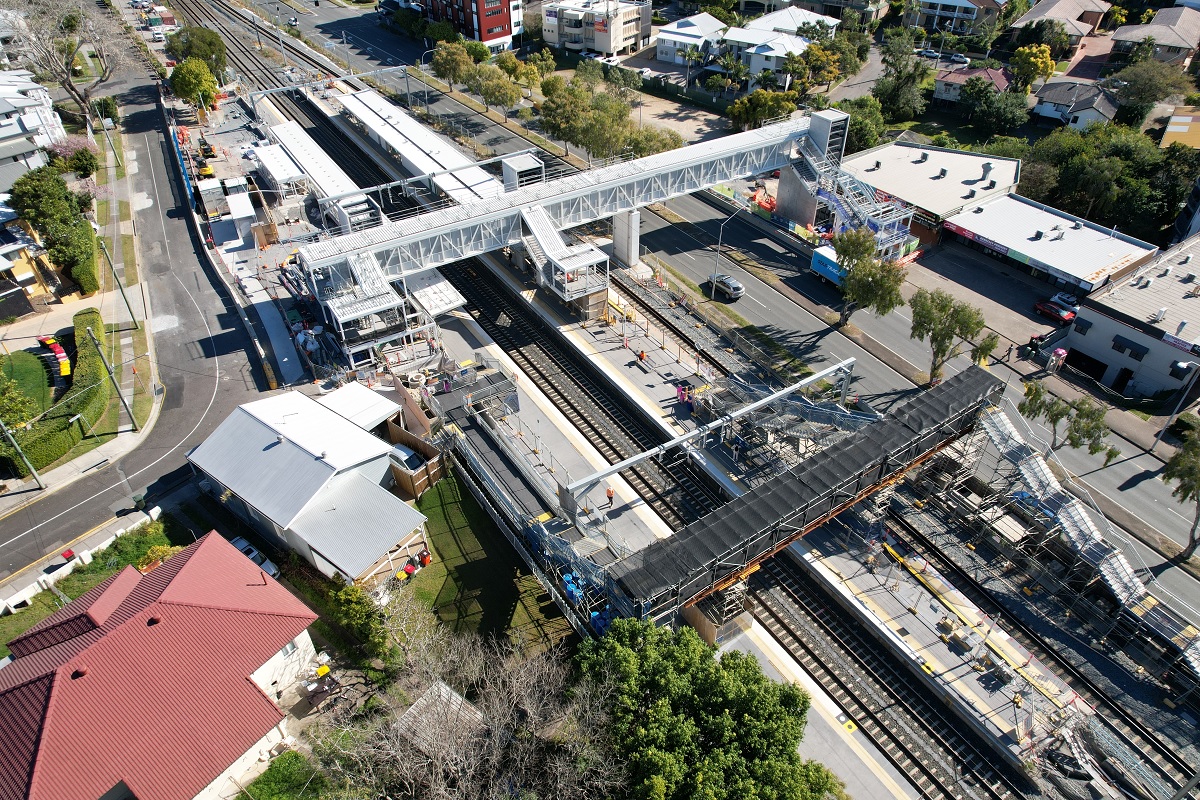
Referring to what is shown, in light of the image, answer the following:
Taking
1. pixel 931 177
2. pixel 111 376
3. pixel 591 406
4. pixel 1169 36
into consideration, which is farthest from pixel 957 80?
pixel 111 376

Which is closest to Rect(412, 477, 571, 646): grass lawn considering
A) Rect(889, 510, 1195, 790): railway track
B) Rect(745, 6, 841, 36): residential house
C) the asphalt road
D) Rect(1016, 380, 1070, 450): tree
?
the asphalt road

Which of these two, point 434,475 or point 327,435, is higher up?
point 327,435

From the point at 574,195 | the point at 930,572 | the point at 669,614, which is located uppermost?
the point at 574,195

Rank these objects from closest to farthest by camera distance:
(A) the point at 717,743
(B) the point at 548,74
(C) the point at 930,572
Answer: (A) the point at 717,743 → (C) the point at 930,572 → (B) the point at 548,74

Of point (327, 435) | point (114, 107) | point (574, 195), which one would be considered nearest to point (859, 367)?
point (574, 195)

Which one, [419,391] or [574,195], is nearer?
[419,391]

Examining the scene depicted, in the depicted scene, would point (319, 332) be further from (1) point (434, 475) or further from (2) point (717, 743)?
(2) point (717, 743)
